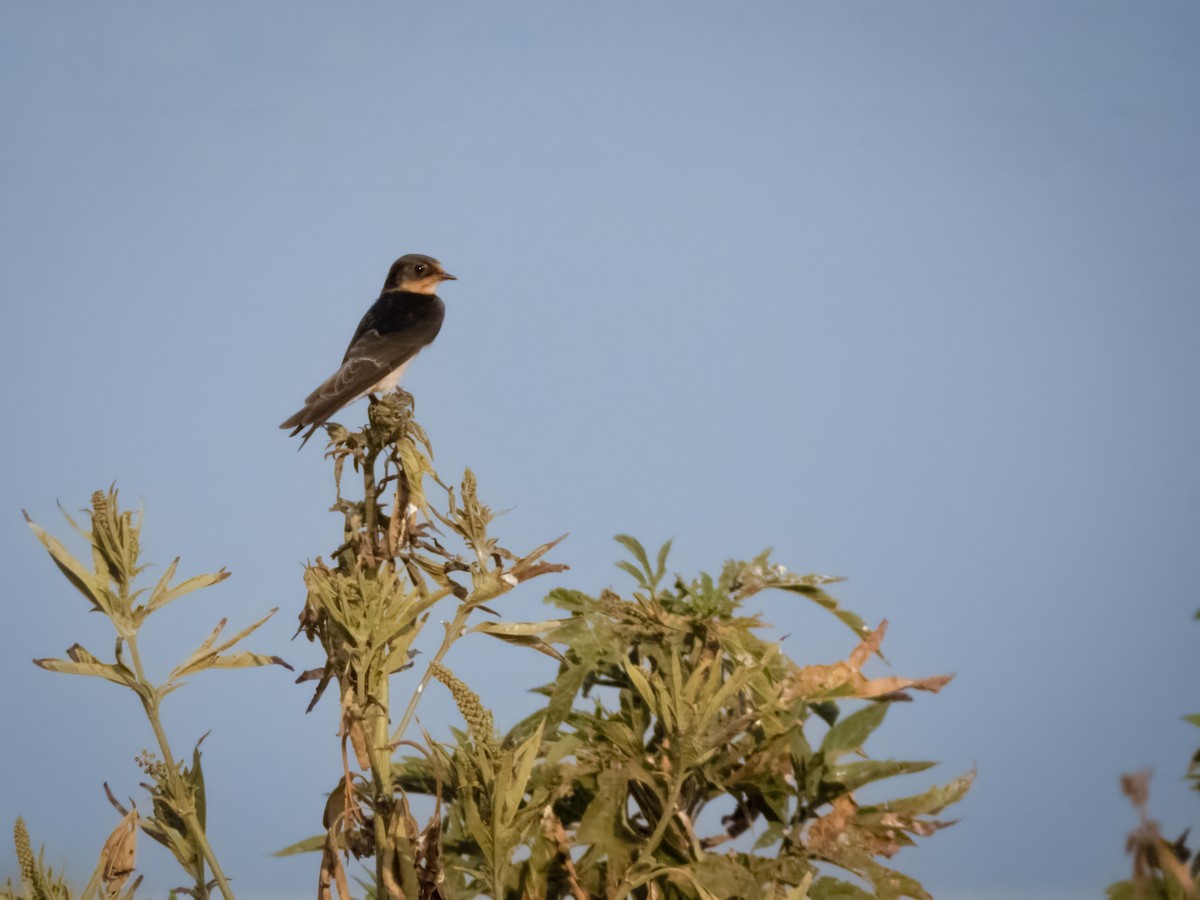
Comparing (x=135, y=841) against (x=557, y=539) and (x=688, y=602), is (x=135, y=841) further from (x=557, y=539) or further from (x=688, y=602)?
(x=688, y=602)

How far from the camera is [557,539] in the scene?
2732 millimetres

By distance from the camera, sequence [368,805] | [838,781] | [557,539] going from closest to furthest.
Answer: [368,805] < [557,539] < [838,781]

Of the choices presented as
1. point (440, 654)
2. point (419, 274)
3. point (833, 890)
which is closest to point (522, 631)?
point (440, 654)

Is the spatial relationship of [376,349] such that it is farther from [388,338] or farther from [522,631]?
[522,631]

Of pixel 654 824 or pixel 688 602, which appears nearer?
pixel 654 824

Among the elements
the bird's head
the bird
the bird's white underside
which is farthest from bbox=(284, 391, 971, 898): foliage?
the bird's head

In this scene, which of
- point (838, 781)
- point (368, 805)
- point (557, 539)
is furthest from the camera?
point (838, 781)

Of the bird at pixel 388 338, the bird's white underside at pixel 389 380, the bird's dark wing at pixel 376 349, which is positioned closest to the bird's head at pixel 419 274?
the bird at pixel 388 338

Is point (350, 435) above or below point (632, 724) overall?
above

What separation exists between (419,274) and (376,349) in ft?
7.90

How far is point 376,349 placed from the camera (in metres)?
6.76

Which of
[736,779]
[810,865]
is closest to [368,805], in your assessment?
[736,779]

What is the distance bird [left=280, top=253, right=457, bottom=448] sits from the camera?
5828mm

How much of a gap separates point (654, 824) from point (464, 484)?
2.97 ft
